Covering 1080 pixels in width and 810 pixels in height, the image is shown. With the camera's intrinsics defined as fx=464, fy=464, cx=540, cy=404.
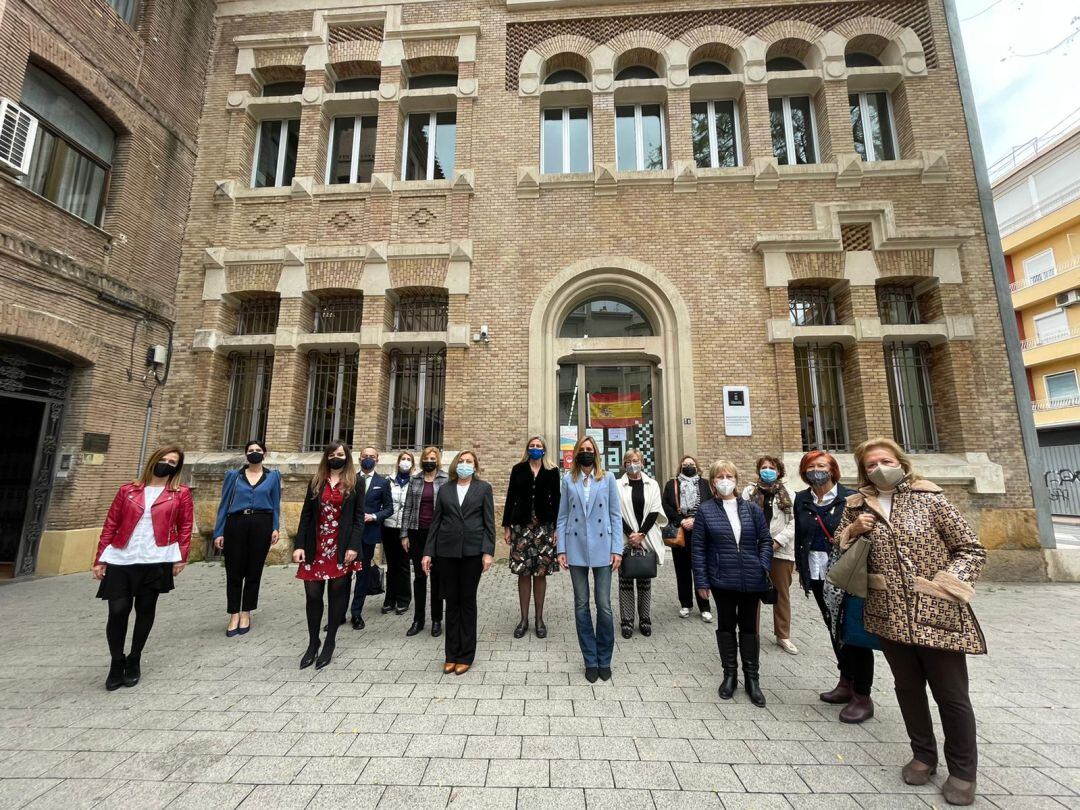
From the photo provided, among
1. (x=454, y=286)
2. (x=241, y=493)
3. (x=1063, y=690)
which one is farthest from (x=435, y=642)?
(x=454, y=286)

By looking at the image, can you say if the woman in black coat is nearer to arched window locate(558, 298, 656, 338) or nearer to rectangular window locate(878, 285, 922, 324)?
arched window locate(558, 298, 656, 338)

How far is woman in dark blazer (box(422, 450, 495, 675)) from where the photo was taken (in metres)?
4.05

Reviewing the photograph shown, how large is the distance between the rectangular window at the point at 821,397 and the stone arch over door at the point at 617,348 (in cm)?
221

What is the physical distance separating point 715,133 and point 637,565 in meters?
9.66

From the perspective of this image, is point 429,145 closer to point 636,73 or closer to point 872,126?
point 636,73

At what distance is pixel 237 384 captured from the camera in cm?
977

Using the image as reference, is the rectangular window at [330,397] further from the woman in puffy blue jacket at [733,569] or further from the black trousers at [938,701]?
the black trousers at [938,701]

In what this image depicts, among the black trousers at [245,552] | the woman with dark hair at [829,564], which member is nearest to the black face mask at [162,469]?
the black trousers at [245,552]

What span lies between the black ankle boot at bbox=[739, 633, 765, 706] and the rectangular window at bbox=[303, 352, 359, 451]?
7.95 meters

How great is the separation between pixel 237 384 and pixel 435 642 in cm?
789

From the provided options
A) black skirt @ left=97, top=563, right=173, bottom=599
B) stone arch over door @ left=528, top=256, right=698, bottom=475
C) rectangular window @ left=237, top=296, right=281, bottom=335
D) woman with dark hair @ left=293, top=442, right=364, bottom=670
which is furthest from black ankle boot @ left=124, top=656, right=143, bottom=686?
rectangular window @ left=237, top=296, right=281, bottom=335

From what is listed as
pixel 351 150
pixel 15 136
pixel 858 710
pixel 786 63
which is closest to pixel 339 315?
pixel 351 150

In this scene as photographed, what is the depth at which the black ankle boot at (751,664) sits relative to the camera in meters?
3.49

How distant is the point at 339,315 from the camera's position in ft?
32.3
